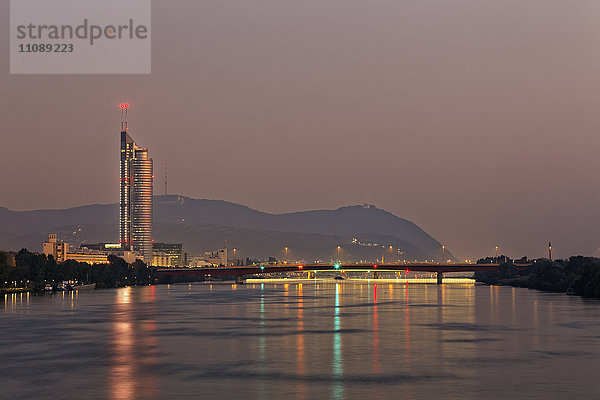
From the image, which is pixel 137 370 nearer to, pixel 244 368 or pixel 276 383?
pixel 244 368

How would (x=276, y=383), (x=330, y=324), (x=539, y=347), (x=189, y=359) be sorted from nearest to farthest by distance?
1. (x=276, y=383)
2. (x=189, y=359)
3. (x=539, y=347)
4. (x=330, y=324)

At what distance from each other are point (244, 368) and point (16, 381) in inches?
599

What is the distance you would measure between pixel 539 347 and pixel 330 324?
30.4 m

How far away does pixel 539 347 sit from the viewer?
73750mm

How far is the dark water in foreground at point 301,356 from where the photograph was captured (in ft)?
164

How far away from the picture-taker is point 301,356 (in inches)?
2596

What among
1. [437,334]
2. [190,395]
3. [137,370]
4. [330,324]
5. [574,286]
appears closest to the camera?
[190,395]

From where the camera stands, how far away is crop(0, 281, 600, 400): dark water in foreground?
50.0 m

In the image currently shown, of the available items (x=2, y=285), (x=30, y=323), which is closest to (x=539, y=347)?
(x=30, y=323)

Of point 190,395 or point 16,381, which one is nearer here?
point 190,395

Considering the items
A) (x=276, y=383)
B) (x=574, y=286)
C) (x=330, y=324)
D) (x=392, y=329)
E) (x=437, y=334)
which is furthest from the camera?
(x=574, y=286)

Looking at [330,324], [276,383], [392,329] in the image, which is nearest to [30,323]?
[330,324]

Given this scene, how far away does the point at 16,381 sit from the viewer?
53.3 metres

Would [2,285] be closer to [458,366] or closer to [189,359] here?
[189,359]
